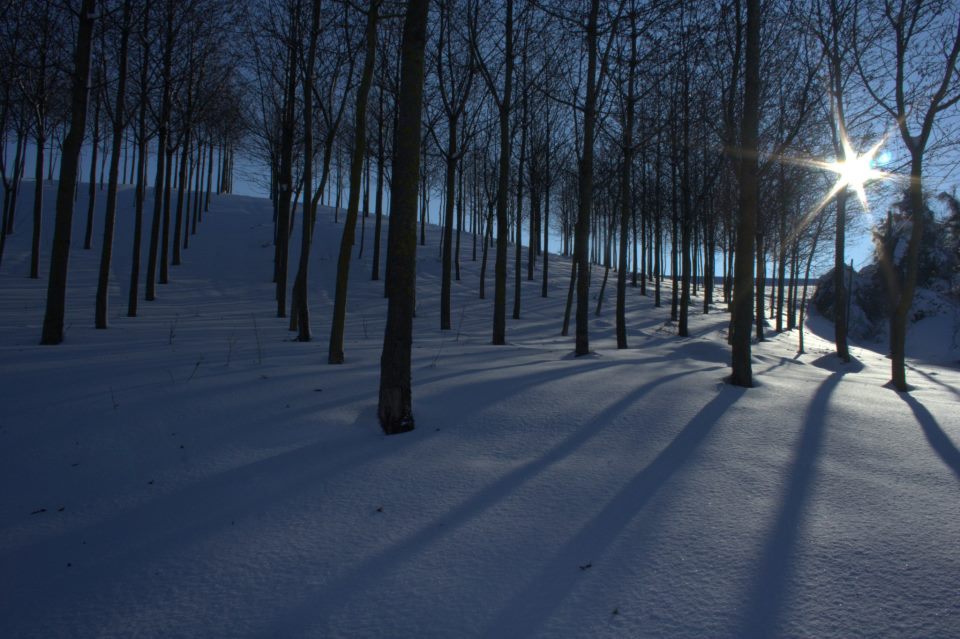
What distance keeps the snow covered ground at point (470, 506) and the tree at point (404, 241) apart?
27cm

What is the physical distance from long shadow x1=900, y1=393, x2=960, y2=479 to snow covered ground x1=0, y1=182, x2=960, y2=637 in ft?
0.13

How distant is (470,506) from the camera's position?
9.57ft

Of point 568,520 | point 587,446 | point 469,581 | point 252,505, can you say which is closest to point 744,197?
point 587,446

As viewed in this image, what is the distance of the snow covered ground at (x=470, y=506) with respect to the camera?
2094mm

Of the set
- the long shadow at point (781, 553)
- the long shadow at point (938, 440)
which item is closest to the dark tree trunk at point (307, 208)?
the long shadow at point (781, 553)

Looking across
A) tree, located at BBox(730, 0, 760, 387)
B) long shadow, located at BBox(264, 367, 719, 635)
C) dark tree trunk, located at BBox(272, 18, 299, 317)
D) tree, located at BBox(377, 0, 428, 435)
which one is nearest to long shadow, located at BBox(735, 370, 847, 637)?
long shadow, located at BBox(264, 367, 719, 635)

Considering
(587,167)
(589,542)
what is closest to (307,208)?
(587,167)

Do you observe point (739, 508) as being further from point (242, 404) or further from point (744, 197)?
point (744, 197)

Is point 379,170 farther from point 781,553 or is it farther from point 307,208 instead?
point 781,553

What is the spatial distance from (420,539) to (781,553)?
1796 millimetres

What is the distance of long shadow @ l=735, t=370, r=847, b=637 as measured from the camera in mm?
2016

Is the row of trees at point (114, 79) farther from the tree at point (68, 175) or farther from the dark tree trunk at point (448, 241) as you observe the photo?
the dark tree trunk at point (448, 241)

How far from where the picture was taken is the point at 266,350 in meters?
8.01

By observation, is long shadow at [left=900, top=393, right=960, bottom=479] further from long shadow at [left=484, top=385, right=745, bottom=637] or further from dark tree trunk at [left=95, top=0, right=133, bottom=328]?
dark tree trunk at [left=95, top=0, right=133, bottom=328]
